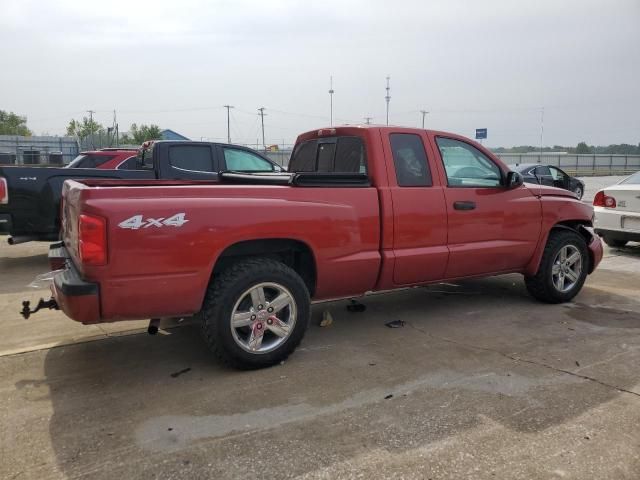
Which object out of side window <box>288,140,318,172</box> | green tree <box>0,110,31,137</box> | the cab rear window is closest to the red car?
side window <box>288,140,318,172</box>

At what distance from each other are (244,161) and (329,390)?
5726 millimetres

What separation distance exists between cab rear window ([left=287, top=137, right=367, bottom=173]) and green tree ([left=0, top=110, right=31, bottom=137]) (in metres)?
80.8

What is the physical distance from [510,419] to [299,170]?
132 inches

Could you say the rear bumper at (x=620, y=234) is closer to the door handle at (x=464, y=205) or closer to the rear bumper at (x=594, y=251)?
the rear bumper at (x=594, y=251)

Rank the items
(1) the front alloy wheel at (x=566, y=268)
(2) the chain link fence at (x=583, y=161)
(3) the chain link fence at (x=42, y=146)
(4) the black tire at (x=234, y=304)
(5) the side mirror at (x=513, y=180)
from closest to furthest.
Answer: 1. (4) the black tire at (x=234, y=304)
2. (5) the side mirror at (x=513, y=180)
3. (1) the front alloy wheel at (x=566, y=268)
4. (3) the chain link fence at (x=42, y=146)
5. (2) the chain link fence at (x=583, y=161)

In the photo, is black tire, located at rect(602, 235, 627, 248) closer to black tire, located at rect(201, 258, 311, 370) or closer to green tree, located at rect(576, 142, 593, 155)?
black tire, located at rect(201, 258, 311, 370)

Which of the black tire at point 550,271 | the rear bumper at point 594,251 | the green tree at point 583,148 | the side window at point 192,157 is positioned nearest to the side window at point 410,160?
the black tire at point 550,271

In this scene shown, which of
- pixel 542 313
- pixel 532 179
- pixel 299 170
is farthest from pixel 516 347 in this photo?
pixel 532 179

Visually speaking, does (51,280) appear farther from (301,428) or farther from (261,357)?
(301,428)

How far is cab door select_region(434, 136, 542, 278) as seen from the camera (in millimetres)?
5004

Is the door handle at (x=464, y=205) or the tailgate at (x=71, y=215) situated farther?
the door handle at (x=464, y=205)

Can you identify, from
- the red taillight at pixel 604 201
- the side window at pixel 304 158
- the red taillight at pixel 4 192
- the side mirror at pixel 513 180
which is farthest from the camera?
the red taillight at pixel 604 201

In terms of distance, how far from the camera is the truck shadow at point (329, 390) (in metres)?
2.94

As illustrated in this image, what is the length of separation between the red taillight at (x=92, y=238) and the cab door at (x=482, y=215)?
9.66ft
